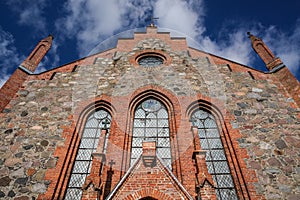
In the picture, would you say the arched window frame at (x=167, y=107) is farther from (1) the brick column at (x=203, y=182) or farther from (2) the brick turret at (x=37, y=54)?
(2) the brick turret at (x=37, y=54)

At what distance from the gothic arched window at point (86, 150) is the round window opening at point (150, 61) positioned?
406 centimetres

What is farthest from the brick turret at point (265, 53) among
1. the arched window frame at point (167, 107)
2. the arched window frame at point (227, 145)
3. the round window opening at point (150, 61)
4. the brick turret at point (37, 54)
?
the brick turret at point (37, 54)

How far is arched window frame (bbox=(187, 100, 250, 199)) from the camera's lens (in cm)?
721

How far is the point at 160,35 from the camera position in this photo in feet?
48.4

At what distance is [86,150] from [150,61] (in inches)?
257

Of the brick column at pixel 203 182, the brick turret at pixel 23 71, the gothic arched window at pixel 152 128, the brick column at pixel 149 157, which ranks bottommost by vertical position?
the brick column at pixel 203 182

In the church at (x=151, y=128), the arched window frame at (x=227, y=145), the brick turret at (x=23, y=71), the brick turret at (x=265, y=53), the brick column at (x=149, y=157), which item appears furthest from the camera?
the brick turret at (x=265, y=53)

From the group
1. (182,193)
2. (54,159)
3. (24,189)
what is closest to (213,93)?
(182,193)

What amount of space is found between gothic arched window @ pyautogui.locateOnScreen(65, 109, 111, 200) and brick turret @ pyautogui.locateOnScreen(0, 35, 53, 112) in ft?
12.6

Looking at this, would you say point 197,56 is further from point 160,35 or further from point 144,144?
point 144,144

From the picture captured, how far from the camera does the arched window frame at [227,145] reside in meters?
7.21

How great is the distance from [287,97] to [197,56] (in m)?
5.10

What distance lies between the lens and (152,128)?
360 inches

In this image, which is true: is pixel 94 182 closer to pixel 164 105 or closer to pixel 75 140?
pixel 75 140
